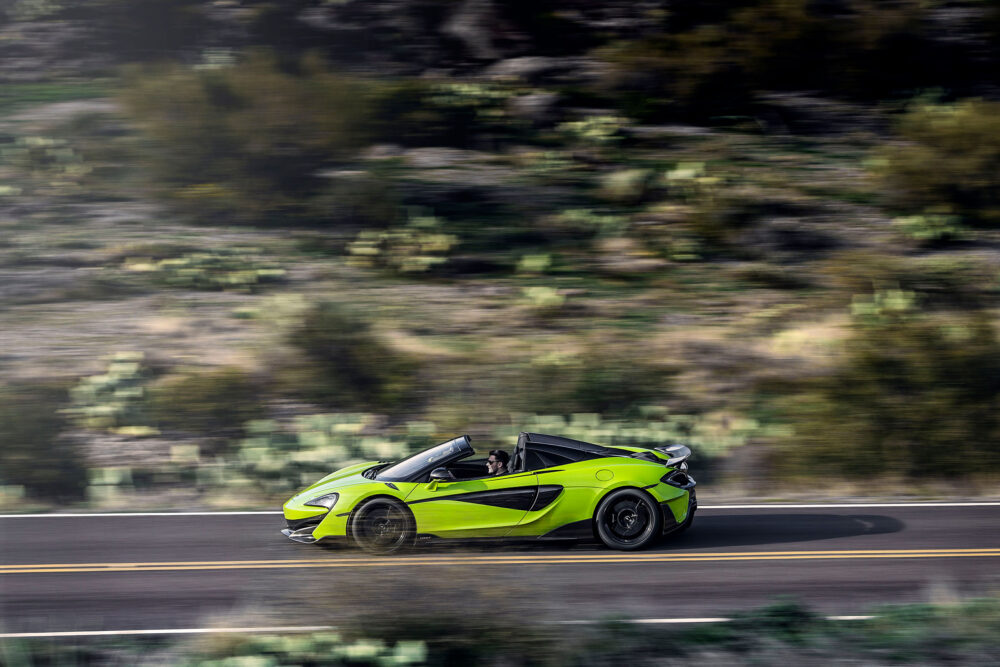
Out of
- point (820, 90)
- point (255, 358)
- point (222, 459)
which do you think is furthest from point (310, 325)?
point (820, 90)

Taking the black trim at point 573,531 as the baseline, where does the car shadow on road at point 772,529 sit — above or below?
below

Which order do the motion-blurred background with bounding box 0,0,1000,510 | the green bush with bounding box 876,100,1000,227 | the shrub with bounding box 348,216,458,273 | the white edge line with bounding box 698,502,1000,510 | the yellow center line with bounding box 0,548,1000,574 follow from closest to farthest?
the yellow center line with bounding box 0,548,1000,574 < the white edge line with bounding box 698,502,1000,510 < the motion-blurred background with bounding box 0,0,1000,510 < the shrub with bounding box 348,216,458,273 < the green bush with bounding box 876,100,1000,227

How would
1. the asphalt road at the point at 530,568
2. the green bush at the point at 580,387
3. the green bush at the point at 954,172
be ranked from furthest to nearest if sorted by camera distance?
the green bush at the point at 954,172 < the green bush at the point at 580,387 < the asphalt road at the point at 530,568

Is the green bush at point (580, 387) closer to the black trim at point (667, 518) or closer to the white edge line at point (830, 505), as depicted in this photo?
the white edge line at point (830, 505)

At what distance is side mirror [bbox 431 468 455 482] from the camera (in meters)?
9.52

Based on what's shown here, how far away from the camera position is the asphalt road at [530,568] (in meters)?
7.74

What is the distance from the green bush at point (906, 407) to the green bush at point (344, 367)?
5.96 meters

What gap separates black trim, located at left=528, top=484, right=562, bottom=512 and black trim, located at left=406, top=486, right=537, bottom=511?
3 cm

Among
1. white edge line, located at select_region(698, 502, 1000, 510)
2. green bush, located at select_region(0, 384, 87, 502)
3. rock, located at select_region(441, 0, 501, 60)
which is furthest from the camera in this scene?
rock, located at select_region(441, 0, 501, 60)

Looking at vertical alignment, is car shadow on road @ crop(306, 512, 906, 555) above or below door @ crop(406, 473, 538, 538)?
below

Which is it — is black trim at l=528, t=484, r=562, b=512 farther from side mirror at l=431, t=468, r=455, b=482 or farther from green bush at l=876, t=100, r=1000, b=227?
green bush at l=876, t=100, r=1000, b=227

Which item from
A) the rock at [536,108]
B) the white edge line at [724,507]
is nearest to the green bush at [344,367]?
the white edge line at [724,507]

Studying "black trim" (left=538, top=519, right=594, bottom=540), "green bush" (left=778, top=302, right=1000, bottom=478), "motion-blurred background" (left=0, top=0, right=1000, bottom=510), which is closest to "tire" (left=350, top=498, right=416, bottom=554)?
"black trim" (left=538, top=519, right=594, bottom=540)

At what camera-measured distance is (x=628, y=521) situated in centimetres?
977
